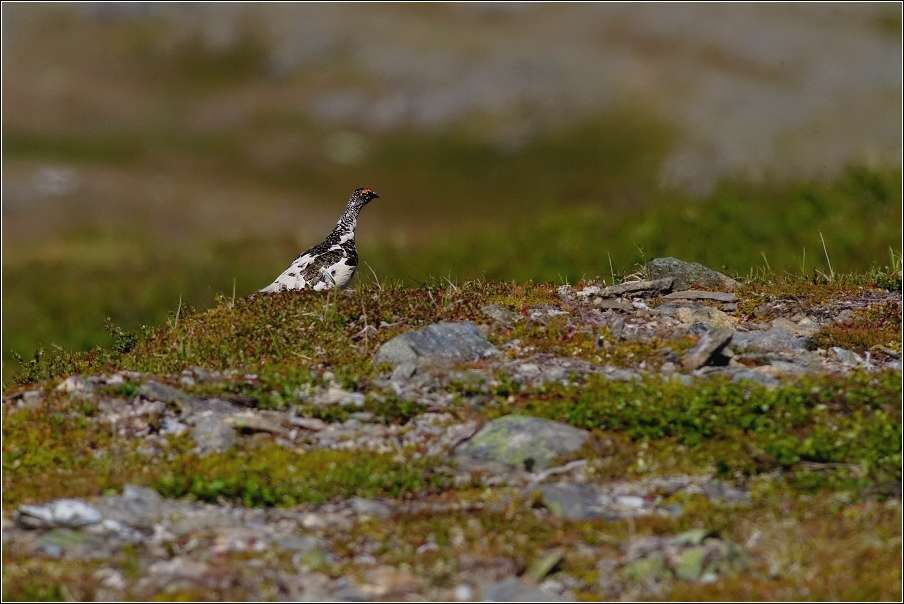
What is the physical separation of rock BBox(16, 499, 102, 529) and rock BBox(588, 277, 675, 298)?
755cm

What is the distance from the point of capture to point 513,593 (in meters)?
9.62

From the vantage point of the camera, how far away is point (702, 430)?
12008 mm

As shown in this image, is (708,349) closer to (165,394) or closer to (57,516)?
(165,394)

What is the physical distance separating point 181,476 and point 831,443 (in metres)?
5.15

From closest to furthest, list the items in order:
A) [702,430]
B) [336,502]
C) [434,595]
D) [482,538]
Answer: [434,595], [482,538], [336,502], [702,430]

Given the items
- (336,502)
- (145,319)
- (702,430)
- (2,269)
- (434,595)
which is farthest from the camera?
(2,269)

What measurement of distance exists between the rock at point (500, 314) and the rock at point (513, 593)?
5.59 metres

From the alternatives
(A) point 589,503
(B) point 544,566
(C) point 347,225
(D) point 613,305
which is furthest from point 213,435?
(C) point 347,225

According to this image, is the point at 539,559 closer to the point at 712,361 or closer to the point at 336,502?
the point at 336,502

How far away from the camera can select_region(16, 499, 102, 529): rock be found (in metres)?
10.6

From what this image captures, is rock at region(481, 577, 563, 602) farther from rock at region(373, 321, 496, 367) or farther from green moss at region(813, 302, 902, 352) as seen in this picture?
green moss at region(813, 302, 902, 352)

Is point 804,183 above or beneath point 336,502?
beneath

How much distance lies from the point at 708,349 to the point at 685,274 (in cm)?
401

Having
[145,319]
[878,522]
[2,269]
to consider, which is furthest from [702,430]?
[2,269]
